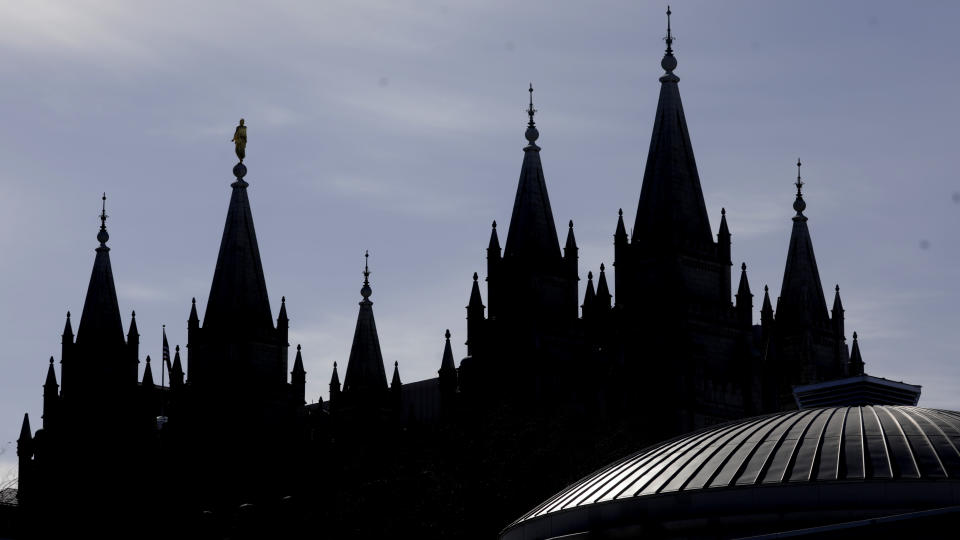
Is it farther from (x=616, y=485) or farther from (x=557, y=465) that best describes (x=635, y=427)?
(x=616, y=485)

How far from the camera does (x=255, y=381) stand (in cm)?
11512

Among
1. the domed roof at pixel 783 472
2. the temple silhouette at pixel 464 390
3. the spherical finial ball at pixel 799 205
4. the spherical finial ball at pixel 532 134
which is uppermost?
the spherical finial ball at pixel 532 134

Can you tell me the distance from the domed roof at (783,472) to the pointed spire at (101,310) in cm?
6679

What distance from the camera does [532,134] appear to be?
105 m

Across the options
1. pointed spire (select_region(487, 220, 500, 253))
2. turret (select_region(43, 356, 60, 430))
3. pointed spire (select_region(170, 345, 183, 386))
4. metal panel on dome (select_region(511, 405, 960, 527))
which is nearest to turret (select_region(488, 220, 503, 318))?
pointed spire (select_region(487, 220, 500, 253))

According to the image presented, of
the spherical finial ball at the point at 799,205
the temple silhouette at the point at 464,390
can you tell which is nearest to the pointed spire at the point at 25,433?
the temple silhouette at the point at 464,390

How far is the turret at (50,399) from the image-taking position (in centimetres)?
12400

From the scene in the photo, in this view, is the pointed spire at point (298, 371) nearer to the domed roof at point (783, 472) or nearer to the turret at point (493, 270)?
the turret at point (493, 270)

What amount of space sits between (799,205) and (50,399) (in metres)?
45.6

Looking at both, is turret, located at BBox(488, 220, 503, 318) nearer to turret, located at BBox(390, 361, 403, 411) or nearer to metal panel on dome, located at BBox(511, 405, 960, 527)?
turret, located at BBox(390, 361, 403, 411)

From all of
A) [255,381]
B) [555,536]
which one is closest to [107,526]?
[255,381]

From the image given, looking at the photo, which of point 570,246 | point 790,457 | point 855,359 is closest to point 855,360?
point 855,359

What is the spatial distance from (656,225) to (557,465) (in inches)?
586

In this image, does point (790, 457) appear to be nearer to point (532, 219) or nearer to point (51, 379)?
point (532, 219)
